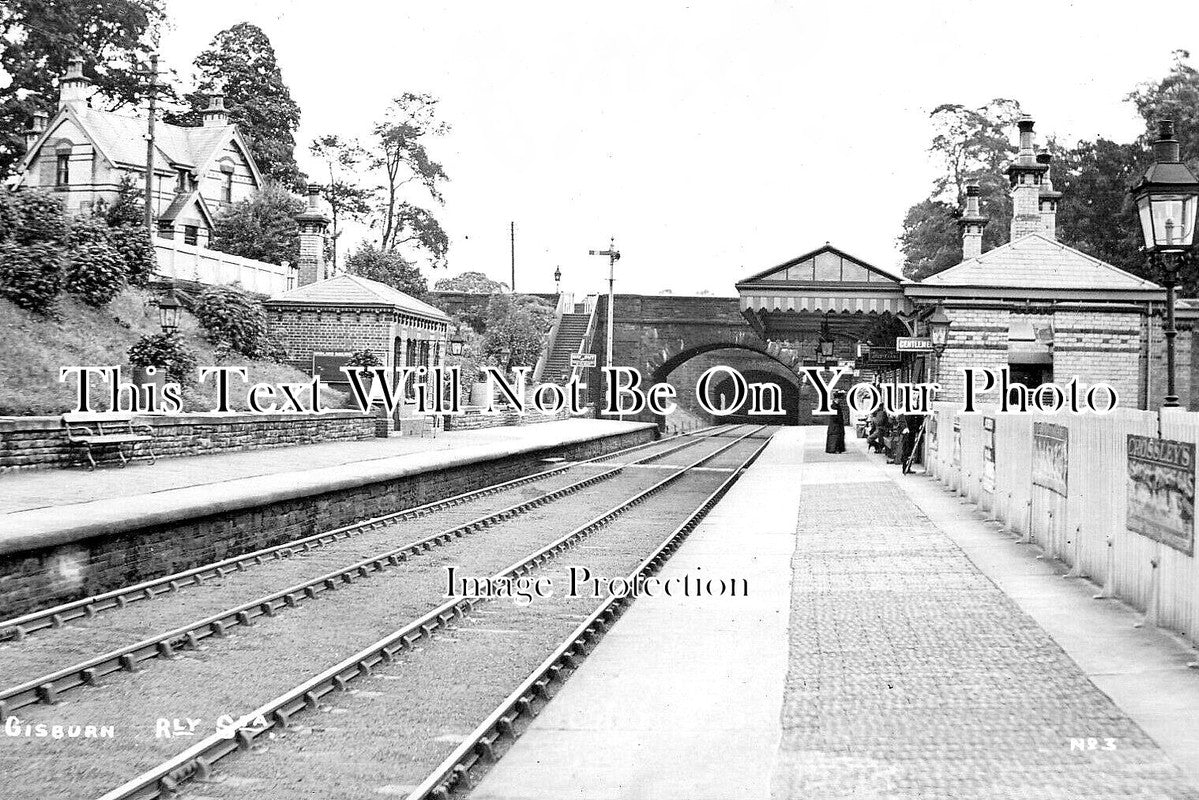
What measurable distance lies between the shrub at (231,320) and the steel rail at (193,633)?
57.3 ft

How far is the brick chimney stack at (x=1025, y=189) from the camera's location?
113 ft

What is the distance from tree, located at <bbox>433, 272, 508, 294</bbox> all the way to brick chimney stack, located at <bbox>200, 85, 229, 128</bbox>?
12.4 meters

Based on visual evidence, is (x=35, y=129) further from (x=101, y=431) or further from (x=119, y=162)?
(x=101, y=431)

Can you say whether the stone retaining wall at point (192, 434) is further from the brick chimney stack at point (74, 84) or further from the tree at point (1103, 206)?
the brick chimney stack at point (74, 84)

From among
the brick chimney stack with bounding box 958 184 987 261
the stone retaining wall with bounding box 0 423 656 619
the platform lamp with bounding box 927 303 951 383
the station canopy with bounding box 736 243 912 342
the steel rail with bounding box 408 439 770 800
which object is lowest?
the steel rail with bounding box 408 439 770 800

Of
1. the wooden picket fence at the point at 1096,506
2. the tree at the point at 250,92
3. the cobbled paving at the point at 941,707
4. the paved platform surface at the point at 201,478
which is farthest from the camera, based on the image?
the tree at the point at 250,92

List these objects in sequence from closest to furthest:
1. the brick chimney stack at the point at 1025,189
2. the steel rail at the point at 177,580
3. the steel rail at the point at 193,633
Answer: the steel rail at the point at 193,633 < the steel rail at the point at 177,580 < the brick chimney stack at the point at 1025,189

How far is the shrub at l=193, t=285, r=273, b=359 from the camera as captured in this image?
3195 centimetres

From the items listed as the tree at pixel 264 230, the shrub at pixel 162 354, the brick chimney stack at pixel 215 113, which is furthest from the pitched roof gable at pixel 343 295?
the brick chimney stack at pixel 215 113

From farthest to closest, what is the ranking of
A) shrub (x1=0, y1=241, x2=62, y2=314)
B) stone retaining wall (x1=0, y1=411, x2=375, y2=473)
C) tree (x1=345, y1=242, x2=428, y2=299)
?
tree (x1=345, y1=242, x2=428, y2=299)
shrub (x1=0, y1=241, x2=62, y2=314)
stone retaining wall (x1=0, y1=411, x2=375, y2=473)

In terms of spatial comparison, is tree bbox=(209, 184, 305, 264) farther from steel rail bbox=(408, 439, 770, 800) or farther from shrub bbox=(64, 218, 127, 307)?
steel rail bbox=(408, 439, 770, 800)

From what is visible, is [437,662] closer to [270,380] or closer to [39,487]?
[39,487]

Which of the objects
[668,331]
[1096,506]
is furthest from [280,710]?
[668,331]

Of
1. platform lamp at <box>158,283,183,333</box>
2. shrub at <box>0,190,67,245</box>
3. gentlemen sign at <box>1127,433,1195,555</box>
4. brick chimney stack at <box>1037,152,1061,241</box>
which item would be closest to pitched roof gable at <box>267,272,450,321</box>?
shrub at <box>0,190,67,245</box>
